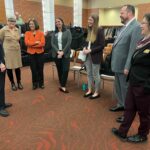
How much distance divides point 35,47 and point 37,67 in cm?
45

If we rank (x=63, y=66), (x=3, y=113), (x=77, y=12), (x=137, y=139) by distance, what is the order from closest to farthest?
(x=137, y=139) → (x=3, y=113) → (x=63, y=66) → (x=77, y=12)

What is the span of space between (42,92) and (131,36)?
226 cm

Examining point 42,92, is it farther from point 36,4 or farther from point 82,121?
point 36,4

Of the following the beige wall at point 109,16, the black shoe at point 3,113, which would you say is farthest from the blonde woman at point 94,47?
the beige wall at point 109,16

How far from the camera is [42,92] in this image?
399 centimetres

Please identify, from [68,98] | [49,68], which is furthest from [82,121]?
[49,68]

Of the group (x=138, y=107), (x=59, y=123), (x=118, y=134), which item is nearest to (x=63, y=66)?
(x=59, y=123)

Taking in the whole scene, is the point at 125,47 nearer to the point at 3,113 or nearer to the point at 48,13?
the point at 3,113

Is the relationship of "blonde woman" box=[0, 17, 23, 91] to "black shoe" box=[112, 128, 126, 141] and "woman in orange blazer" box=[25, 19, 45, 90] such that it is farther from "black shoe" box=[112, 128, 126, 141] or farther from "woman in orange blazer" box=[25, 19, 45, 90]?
"black shoe" box=[112, 128, 126, 141]

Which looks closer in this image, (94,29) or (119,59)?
(119,59)

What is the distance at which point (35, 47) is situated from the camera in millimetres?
3908

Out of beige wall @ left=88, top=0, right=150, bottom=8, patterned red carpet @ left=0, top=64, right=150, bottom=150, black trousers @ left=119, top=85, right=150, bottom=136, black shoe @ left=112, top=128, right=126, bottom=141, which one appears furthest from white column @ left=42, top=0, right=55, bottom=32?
black trousers @ left=119, top=85, right=150, bottom=136

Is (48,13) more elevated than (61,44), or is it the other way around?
(48,13)

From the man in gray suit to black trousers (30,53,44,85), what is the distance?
1.81m
